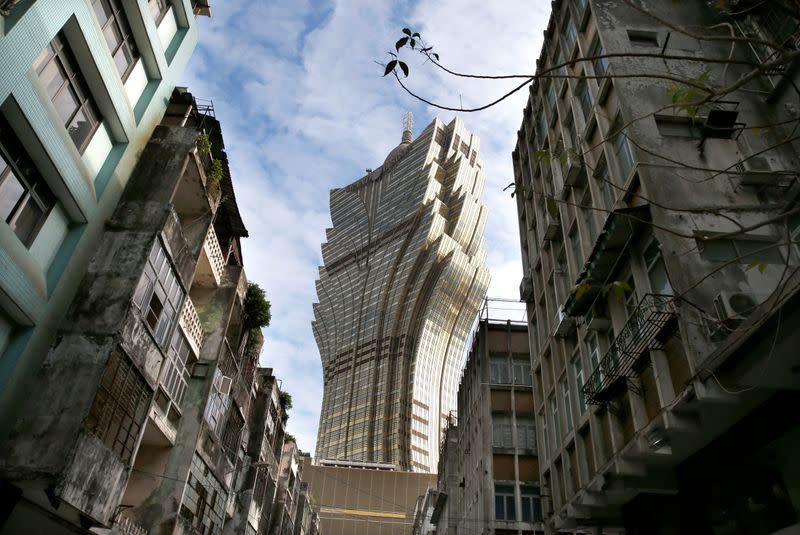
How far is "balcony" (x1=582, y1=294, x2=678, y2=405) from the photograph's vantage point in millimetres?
12247

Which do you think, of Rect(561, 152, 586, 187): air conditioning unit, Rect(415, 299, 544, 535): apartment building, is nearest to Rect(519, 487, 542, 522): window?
Rect(415, 299, 544, 535): apartment building

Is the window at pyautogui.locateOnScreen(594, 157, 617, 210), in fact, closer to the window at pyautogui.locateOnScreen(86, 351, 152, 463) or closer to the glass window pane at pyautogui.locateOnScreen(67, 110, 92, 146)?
the window at pyautogui.locateOnScreen(86, 351, 152, 463)

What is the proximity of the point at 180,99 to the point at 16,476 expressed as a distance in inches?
558

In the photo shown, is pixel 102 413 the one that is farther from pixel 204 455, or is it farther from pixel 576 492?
pixel 576 492

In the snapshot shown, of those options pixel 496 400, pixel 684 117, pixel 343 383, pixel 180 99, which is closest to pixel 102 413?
pixel 180 99

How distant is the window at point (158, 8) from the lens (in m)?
20.2

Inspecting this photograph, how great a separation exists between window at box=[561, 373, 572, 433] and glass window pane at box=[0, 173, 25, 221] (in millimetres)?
15962

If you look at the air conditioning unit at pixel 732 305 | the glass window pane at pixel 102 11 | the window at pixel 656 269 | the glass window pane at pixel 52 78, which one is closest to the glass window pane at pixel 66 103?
the glass window pane at pixel 52 78

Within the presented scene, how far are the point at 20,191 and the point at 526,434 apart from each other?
23292mm

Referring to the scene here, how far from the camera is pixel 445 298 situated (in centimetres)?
12425

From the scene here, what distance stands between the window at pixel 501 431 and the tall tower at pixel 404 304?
9085 cm

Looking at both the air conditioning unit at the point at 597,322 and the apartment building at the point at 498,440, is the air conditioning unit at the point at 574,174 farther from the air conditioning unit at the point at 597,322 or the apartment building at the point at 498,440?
the apartment building at the point at 498,440

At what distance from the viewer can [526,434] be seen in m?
28.7

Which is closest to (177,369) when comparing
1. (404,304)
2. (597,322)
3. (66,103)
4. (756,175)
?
(66,103)
